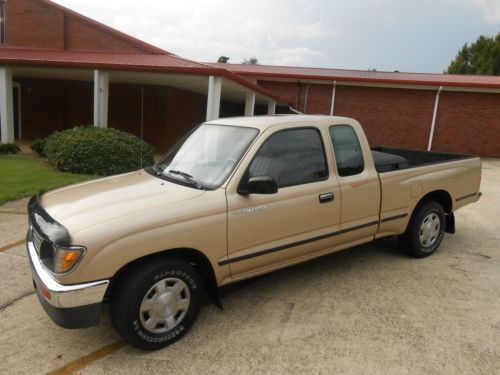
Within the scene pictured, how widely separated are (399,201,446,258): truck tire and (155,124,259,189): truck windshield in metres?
2.46

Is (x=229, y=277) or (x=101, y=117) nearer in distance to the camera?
(x=229, y=277)

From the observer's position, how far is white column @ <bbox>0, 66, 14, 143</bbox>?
44.9 feet

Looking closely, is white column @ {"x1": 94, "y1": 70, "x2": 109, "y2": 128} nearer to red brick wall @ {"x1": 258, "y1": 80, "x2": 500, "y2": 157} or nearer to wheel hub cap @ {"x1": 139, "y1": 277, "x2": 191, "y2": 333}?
wheel hub cap @ {"x1": 139, "y1": 277, "x2": 191, "y2": 333}

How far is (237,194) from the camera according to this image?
3.30 metres

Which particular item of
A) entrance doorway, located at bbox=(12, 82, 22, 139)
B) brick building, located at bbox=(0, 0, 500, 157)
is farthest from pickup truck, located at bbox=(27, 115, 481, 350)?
entrance doorway, located at bbox=(12, 82, 22, 139)

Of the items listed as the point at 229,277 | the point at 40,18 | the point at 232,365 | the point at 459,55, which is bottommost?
the point at 232,365

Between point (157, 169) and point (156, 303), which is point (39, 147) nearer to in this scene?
point (157, 169)

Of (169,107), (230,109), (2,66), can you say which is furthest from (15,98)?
(230,109)

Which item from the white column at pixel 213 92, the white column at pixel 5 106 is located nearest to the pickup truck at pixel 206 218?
the white column at pixel 213 92

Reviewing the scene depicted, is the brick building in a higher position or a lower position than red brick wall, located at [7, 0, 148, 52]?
lower

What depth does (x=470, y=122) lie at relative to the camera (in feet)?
67.7

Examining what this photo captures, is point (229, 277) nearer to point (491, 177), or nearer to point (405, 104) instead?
point (491, 177)

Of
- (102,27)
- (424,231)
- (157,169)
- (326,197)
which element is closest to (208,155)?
(157,169)

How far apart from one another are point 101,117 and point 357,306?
1190 cm
